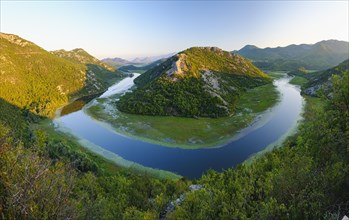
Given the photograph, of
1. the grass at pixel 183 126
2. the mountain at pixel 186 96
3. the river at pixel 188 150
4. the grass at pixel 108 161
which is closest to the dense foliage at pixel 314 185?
the grass at pixel 108 161

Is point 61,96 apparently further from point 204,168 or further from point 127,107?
point 204,168

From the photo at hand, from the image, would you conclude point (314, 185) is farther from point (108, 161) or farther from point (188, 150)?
point (108, 161)

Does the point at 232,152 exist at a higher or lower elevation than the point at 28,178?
lower

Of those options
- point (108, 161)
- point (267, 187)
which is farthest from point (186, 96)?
point (267, 187)

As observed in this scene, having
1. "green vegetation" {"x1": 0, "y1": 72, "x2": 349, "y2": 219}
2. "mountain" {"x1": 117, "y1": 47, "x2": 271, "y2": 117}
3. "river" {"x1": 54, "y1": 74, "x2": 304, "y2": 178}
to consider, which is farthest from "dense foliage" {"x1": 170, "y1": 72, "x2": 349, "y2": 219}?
"mountain" {"x1": 117, "y1": 47, "x2": 271, "y2": 117}

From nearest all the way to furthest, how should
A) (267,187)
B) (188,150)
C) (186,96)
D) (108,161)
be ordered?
(267,187), (108,161), (188,150), (186,96)

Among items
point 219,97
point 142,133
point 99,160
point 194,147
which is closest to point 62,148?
point 99,160
